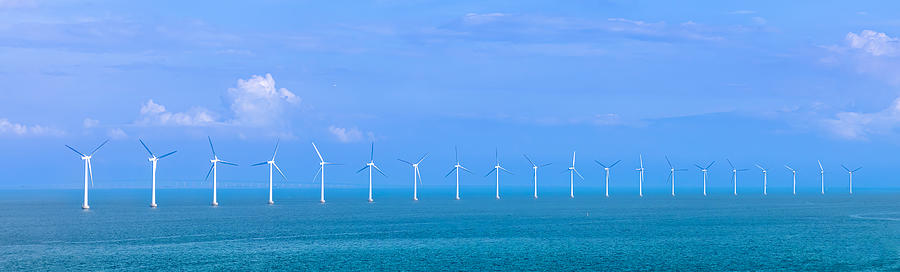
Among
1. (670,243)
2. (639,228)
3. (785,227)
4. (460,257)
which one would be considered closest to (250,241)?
(460,257)

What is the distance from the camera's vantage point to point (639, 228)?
141250mm

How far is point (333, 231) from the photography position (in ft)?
437

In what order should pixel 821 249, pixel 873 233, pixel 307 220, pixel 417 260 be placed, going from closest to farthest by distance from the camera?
pixel 417 260, pixel 821 249, pixel 873 233, pixel 307 220

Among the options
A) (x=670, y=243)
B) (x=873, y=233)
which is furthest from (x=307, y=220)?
(x=873, y=233)

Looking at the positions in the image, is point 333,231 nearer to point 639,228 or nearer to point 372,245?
point 372,245

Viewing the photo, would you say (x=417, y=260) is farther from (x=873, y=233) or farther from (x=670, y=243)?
(x=873, y=233)

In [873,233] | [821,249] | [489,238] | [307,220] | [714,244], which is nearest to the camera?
[821,249]

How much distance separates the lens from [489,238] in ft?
392

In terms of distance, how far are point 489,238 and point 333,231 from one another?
24.1 meters

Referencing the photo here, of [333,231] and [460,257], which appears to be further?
[333,231]

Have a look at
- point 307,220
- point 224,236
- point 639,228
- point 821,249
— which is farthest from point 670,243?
point 307,220

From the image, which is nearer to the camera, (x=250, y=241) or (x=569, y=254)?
(x=569, y=254)

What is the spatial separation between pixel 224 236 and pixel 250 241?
8835 millimetres

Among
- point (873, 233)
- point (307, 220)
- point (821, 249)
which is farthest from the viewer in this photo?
point (307, 220)
